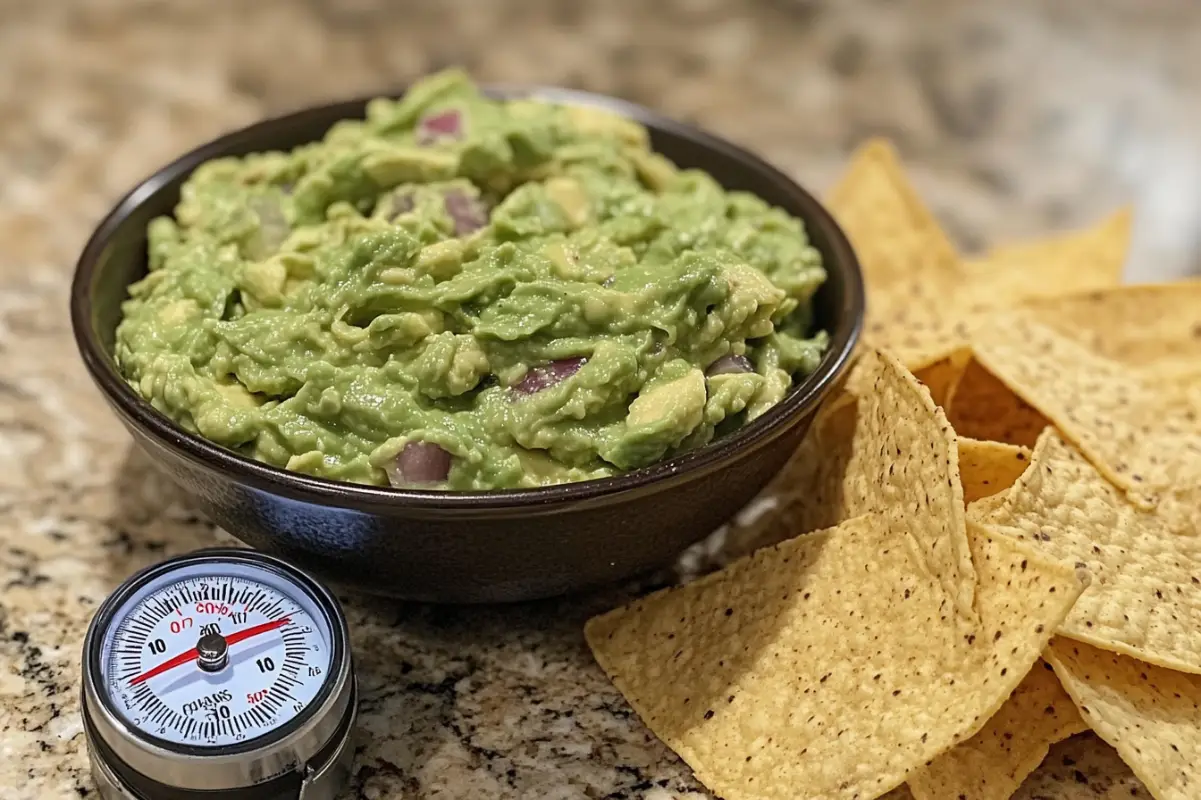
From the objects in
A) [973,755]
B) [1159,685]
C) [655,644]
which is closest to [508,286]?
[655,644]

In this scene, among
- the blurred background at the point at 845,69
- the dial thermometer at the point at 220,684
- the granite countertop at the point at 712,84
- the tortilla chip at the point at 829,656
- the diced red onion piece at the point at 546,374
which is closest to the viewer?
the dial thermometer at the point at 220,684

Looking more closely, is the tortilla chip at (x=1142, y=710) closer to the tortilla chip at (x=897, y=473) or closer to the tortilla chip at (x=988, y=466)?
the tortilla chip at (x=897, y=473)

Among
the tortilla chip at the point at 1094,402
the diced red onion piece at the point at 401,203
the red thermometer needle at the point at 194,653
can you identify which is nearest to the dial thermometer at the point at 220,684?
the red thermometer needle at the point at 194,653

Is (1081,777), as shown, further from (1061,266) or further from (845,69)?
(845,69)

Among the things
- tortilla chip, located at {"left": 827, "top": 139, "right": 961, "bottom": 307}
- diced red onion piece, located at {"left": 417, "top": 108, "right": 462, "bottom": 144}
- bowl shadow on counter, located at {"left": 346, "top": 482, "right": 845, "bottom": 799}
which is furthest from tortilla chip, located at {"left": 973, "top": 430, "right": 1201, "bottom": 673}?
diced red onion piece, located at {"left": 417, "top": 108, "right": 462, "bottom": 144}

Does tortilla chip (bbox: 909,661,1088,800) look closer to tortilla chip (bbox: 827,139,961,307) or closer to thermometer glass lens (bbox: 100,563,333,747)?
thermometer glass lens (bbox: 100,563,333,747)

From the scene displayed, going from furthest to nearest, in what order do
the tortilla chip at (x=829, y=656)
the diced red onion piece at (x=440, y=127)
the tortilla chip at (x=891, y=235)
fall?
the tortilla chip at (x=891, y=235) → the diced red onion piece at (x=440, y=127) → the tortilla chip at (x=829, y=656)

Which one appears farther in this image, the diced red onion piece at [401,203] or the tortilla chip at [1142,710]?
the diced red onion piece at [401,203]

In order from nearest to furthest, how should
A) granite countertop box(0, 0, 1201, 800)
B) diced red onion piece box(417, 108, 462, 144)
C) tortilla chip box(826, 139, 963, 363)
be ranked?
diced red onion piece box(417, 108, 462, 144) < tortilla chip box(826, 139, 963, 363) < granite countertop box(0, 0, 1201, 800)

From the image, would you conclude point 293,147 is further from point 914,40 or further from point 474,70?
point 914,40
